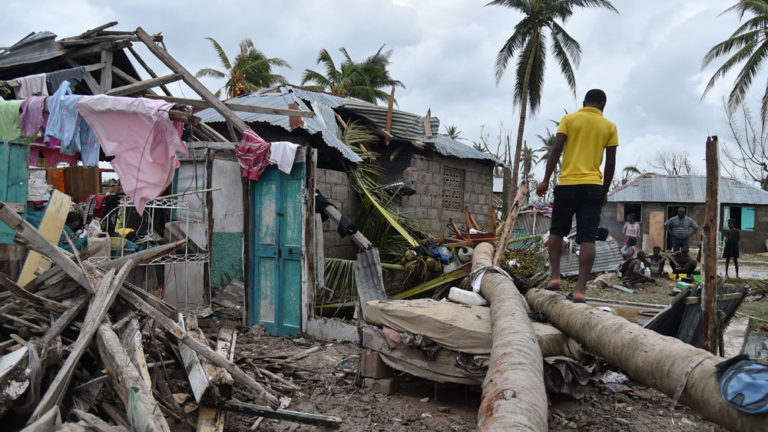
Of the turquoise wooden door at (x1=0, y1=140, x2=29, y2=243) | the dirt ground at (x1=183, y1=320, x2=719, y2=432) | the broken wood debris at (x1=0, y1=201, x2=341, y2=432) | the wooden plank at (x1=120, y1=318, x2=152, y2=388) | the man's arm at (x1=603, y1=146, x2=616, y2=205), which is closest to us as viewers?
the broken wood debris at (x1=0, y1=201, x2=341, y2=432)

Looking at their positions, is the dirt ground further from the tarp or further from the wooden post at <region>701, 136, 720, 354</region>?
the wooden post at <region>701, 136, 720, 354</region>

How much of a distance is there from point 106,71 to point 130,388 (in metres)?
6.45

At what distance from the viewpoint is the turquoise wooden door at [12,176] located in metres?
4.68

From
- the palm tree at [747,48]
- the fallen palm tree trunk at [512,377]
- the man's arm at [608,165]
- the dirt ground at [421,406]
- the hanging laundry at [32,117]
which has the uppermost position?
the palm tree at [747,48]

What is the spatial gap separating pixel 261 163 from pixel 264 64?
21.3 metres

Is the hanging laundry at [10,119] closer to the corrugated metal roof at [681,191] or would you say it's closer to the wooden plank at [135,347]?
the wooden plank at [135,347]

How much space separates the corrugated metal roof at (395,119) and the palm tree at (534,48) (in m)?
9.07

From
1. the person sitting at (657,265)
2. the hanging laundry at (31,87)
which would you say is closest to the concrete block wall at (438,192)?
the person sitting at (657,265)

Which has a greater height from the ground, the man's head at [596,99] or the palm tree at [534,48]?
the palm tree at [534,48]

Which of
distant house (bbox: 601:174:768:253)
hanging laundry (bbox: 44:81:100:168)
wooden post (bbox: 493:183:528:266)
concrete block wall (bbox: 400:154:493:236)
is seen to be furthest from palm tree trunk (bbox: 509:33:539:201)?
hanging laundry (bbox: 44:81:100:168)

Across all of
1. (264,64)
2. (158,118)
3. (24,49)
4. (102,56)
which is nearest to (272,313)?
(158,118)

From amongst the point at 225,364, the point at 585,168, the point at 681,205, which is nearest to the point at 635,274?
the point at 585,168

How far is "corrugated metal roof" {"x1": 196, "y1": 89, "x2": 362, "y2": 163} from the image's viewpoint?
26.9ft

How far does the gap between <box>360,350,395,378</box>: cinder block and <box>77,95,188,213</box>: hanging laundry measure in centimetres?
276
